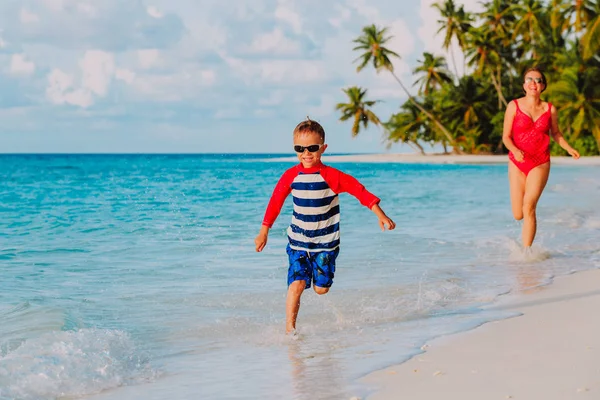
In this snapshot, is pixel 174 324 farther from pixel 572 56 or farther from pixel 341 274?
pixel 572 56

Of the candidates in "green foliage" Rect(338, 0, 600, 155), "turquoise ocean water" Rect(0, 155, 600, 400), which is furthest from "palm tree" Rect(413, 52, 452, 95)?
"turquoise ocean water" Rect(0, 155, 600, 400)

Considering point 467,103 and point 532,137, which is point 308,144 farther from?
point 467,103

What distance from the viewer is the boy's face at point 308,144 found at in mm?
4488

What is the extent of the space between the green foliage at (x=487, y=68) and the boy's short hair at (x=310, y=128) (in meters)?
42.0

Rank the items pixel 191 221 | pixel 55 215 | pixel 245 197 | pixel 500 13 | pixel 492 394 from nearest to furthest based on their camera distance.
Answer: pixel 492 394
pixel 191 221
pixel 55 215
pixel 245 197
pixel 500 13

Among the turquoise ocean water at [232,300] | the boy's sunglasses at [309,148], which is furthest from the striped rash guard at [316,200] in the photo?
the turquoise ocean water at [232,300]

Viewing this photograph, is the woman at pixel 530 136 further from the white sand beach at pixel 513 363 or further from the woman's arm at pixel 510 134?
the white sand beach at pixel 513 363

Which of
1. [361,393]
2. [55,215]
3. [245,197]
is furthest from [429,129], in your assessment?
[361,393]

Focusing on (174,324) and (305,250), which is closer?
(305,250)

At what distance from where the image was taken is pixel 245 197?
64.2 feet

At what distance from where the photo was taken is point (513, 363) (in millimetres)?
3832

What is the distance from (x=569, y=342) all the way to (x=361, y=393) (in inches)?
51.7

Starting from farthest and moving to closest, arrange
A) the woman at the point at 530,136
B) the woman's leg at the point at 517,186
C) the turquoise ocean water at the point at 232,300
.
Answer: the woman's leg at the point at 517,186 < the woman at the point at 530,136 < the turquoise ocean water at the point at 232,300

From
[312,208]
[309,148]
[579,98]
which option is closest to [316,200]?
[312,208]
